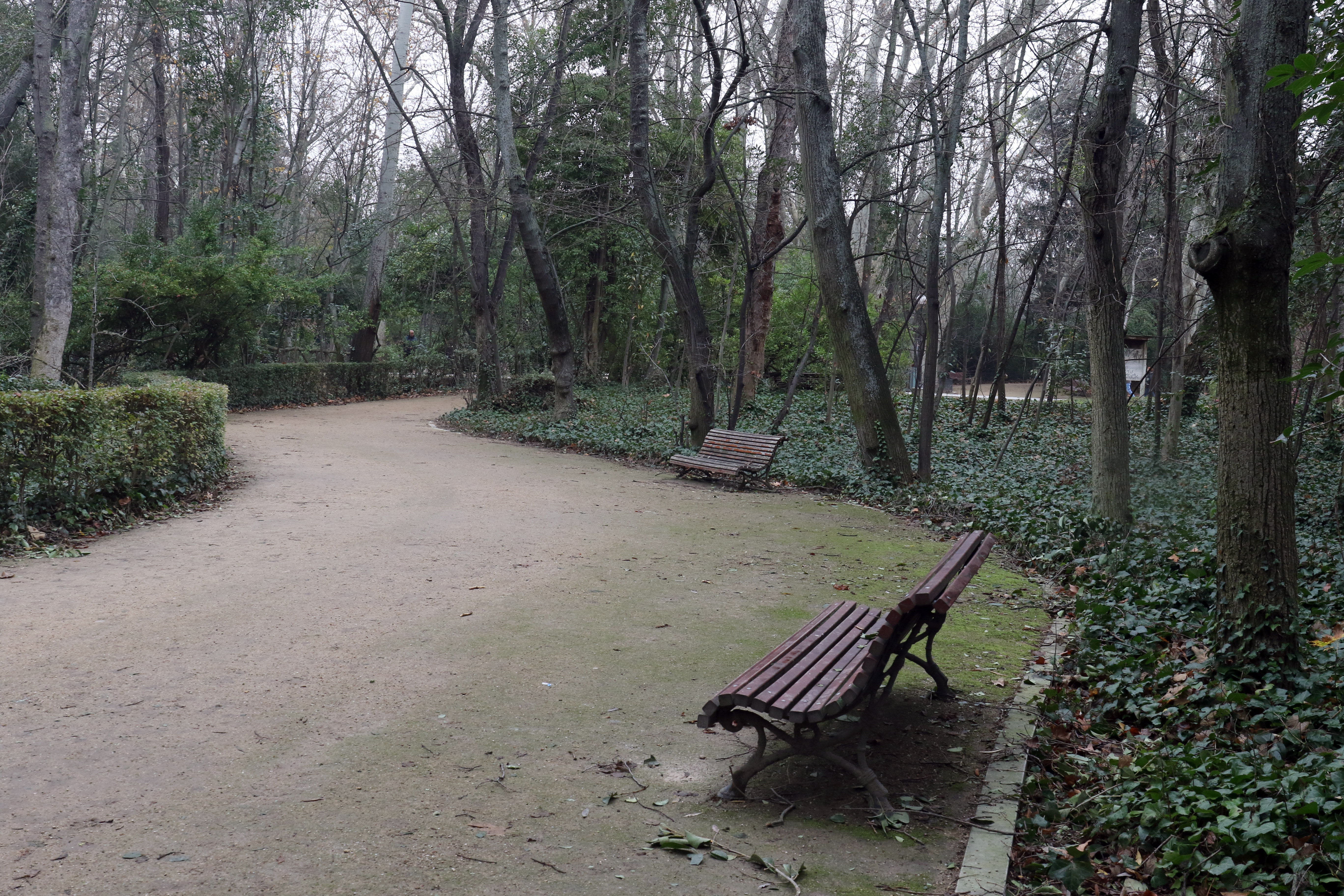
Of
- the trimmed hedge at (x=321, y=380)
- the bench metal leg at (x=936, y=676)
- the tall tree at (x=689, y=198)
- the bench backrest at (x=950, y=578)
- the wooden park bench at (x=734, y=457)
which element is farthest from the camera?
the trimmed hedge at (x=321, y=380)

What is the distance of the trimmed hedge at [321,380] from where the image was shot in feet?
75.9

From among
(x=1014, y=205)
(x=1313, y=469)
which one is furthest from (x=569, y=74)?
(x=1313, y=469)

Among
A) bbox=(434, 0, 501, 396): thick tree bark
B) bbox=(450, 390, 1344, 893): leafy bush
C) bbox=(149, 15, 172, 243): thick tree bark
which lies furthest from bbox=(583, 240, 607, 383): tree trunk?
bbox=(450, 390, 1344, 893): leafy bush

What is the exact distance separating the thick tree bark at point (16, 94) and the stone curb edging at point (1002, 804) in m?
21.4

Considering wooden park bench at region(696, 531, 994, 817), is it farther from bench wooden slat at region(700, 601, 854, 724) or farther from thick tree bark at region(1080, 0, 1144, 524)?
thick tree bark at region(1080, 0, 1144, 524)

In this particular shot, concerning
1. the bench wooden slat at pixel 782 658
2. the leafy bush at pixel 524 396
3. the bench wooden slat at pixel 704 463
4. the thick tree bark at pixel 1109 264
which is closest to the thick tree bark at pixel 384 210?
the leafy bush at pixel 524 396

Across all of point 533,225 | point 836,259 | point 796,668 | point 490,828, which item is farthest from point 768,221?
point 490,828

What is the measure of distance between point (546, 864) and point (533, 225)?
54.6 ft

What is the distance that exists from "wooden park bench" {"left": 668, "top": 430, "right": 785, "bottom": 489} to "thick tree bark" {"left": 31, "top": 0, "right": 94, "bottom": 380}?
401 inches

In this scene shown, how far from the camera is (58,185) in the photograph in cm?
1544

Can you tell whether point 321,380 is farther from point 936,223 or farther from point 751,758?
point 751,758

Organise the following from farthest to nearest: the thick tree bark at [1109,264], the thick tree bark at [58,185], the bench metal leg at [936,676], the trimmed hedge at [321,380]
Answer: the trimmed hedge at [321,380]
the thick tree bark at [58,185]
the thick tree bark at [1109,264]
the bench metal leg at [936,676]

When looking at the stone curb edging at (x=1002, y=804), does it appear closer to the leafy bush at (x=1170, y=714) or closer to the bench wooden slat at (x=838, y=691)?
the leafy bush at (x=1170, y=714)

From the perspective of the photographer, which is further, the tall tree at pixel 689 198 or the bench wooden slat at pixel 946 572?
the tall tree at pixel 689 198
